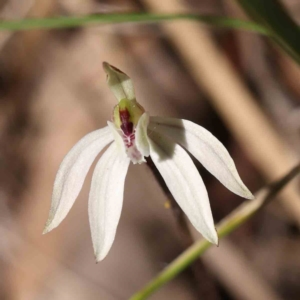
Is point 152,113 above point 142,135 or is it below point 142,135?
above

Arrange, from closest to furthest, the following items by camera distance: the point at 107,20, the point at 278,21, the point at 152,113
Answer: the point at 278,21 < the point at 107,20 < the point at 152,113

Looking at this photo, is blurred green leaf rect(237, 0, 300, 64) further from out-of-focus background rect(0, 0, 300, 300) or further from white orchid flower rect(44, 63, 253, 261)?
out-of-focus background rect(0, 0, 300, 300)

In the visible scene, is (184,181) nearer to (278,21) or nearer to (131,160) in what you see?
(131,160)

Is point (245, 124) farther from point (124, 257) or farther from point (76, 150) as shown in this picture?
Answer: point (76, 150)

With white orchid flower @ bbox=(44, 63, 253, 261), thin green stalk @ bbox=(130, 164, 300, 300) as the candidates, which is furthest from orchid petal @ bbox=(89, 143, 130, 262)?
thin green stalk @ bbox=(130, 164, 300, 300)

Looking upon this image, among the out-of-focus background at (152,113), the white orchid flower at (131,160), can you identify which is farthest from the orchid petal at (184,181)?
the out-of-focus background at (152,113)

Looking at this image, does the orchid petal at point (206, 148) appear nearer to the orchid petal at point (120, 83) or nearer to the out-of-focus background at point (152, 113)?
the orchid petal at point (120, 83)

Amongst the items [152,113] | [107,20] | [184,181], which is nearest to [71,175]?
[184,181]
